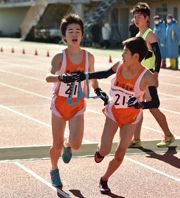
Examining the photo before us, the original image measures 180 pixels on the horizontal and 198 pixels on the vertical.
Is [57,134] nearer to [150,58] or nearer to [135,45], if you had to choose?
[135,45]

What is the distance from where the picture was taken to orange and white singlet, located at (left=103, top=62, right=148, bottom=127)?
5.23 meters

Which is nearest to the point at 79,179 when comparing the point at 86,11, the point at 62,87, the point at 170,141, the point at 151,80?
the point at 62,87

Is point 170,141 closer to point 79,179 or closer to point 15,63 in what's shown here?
point 79,179

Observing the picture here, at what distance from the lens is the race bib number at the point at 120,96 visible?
5266 millimetres

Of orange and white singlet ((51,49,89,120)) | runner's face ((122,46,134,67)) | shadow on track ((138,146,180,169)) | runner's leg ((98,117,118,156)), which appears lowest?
shadow on track ((138,146,180,169))

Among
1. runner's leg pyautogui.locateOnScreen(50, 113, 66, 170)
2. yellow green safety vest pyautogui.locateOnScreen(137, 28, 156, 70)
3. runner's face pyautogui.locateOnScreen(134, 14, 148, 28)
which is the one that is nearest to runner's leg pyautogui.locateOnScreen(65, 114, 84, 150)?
runner's leg pyautogui.locateOnScreen(50, 113, 66, 170)

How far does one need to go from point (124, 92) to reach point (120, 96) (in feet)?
0.23

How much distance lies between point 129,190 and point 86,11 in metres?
42.5

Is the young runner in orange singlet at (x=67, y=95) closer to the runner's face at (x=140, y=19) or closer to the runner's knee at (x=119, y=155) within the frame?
the runner's knee at (x=119, y=155)

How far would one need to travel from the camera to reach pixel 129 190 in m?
5.39

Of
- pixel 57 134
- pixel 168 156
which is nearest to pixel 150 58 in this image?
pixel 168 156

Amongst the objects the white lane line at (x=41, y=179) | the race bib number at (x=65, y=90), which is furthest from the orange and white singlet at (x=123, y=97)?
the white lane line at (x=41, y=179)

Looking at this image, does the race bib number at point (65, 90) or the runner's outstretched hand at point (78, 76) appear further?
the race bib number at point (65, 90)

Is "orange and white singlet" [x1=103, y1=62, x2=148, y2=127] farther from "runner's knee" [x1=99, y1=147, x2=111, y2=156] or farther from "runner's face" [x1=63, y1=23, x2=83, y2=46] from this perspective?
"runner's face" [x1=63, y1=23, x2=83, y2=46]
